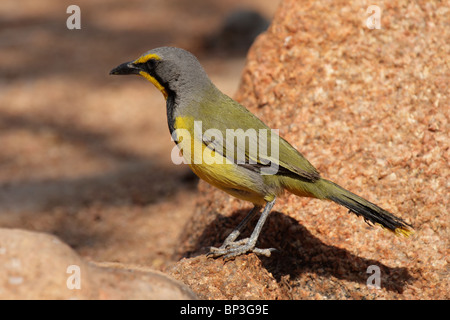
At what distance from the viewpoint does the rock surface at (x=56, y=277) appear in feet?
8.88

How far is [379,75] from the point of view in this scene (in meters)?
4.63

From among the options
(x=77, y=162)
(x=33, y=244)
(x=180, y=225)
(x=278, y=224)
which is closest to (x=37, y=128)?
(x=77, y=162)

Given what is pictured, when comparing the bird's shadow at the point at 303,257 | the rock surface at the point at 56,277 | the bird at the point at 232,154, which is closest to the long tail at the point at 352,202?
the bird at the point at 232,154

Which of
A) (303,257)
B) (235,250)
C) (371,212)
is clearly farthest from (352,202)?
(235,250)

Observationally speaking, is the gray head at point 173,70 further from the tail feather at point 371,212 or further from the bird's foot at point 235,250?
the tail feather at point 371,212

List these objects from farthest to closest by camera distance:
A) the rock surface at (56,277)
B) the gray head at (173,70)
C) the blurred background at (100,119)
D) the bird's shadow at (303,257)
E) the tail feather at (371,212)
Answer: the blurred background at (100,119) < the gray head at (173,70) < the bird's shadow at (303,257) < the tail feather at (371,212) < the rock surface at (56,277)

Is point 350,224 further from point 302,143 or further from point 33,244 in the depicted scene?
point 33,244

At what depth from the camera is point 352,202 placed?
12.3ft

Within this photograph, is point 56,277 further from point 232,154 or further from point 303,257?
point 303,257

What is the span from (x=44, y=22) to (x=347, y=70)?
10.0 metres

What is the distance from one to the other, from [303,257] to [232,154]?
3.19 ft

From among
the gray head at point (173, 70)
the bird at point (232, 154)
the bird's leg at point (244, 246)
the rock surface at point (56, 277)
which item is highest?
the gray head at point (173, 70)

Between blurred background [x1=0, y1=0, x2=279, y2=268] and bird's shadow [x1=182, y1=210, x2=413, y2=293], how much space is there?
1.56 meters

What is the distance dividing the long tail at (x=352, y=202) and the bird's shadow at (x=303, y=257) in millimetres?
348
